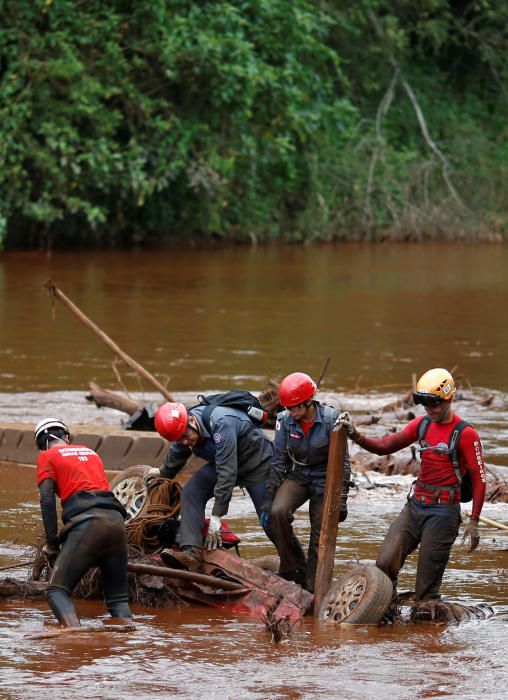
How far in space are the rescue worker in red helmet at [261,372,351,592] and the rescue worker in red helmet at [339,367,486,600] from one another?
1.13 ft

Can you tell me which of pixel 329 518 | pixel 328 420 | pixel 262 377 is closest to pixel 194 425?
pixel 328 420

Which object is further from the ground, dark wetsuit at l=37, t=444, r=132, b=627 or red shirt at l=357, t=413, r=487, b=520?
red shirt at l=357, t=413, r=487, b=520

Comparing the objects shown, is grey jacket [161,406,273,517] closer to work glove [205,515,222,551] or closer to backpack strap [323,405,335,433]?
work glove [205,515,222,551]

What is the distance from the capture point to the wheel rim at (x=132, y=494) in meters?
10.6

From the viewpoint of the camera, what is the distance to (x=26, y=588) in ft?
33.0

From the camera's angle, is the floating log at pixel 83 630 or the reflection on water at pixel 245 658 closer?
the reflection on water at pixel 245 658

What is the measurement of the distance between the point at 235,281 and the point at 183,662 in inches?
956

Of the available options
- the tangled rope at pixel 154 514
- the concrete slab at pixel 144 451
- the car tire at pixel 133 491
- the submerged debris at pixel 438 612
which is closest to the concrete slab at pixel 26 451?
the concrete slab at pixel 144 451

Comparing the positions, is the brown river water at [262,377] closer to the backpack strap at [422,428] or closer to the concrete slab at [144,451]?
the concrete slab at [144,451]

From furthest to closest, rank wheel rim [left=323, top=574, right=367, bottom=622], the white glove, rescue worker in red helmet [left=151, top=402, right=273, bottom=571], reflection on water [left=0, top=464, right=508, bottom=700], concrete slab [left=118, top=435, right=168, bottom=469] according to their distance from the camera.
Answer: concrete slab [left=118, top=435, right=168, bottom=469] → the white glove → rescue worker in red helmet [left=151, top=402, right=273, bottom=571] → wheel rim [left=323, top=574, right=367, bottom=622] → reflection on water [left=0, top=464, right=508, bottom=700]

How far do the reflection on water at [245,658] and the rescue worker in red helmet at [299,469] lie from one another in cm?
57

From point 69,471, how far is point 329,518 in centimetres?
166

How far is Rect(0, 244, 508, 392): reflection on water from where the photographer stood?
20.7 m

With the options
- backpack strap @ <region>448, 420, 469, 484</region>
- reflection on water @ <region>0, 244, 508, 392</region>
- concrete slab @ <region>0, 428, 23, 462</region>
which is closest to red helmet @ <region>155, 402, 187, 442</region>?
backpack strap @ <region>448, 420, 469, 484</region>
